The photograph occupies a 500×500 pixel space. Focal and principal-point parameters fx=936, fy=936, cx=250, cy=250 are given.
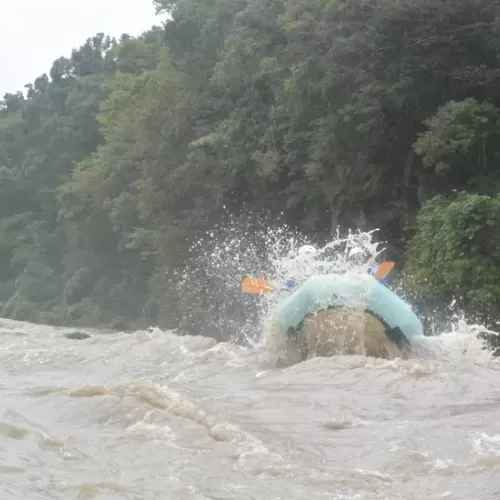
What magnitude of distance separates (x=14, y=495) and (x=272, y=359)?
18.6ft

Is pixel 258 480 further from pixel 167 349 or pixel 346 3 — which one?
pixel 346 3

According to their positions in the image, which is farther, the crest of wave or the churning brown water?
the crest of wave

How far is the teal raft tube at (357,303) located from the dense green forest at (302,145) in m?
3.74

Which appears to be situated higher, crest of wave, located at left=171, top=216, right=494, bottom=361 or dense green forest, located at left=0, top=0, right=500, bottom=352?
dense green forest, located at left=0, top=0, right=500, bottom=352

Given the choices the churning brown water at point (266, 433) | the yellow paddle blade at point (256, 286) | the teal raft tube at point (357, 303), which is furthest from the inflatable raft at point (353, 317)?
the yellow paddle blade at point (256, 286)

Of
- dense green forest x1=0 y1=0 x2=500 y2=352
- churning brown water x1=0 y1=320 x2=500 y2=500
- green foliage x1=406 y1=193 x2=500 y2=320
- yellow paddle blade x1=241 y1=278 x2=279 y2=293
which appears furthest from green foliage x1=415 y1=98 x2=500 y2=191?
churning brown water x1=0 y1=320 x2=500 y2=500

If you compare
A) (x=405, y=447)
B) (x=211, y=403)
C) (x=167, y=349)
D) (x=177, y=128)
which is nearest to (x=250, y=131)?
(x=177, y=128)

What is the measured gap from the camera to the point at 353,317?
9.50 metres

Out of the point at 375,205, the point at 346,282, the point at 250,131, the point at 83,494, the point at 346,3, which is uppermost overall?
the point at 346,3

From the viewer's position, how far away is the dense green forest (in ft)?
49.9

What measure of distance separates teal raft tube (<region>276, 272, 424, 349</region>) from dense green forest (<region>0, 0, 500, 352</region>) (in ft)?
12.3

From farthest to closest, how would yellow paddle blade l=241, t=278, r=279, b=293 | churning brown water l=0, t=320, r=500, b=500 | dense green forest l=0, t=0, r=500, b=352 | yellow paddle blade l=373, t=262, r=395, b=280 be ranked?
dense green forest l=0, t=0, r=500, b=352, yellow paddle blade l=241, t=278, r=279, b=293, yellow paddle blade l=373, t=262, r=395, b=280, churning brown water l=0, t=320, r=500, b=500

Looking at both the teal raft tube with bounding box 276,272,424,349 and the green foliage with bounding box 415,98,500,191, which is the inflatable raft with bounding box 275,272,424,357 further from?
the green foliage with bounding box 415,98,500,191

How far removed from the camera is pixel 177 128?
24844mm
